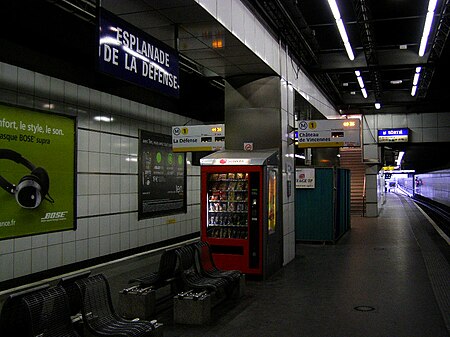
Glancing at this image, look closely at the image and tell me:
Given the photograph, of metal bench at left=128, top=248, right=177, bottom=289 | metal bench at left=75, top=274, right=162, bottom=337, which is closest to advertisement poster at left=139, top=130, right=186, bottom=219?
metal bench at left=128, top=248, right=177, bottom=289

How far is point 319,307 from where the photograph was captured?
646cm

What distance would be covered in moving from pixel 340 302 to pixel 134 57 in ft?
14.8

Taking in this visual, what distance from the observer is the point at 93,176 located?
9.48 m

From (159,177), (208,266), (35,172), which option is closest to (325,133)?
(159,177)

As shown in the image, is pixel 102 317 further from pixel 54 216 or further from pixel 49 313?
pixel 54 216

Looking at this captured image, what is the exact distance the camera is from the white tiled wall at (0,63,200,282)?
25.2 ft

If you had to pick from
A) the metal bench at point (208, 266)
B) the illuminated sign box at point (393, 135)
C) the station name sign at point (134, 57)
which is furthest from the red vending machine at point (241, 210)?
the illuminated sign box at point (393, 135)

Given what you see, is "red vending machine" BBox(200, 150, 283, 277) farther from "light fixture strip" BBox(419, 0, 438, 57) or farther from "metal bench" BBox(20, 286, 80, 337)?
"metal bench" BBox(20, 286, 80, 337)

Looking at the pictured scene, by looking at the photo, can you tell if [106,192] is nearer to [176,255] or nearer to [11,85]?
[11,85]

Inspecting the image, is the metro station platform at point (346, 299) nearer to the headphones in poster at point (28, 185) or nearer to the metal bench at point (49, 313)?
the metal bench at point (49, 313)

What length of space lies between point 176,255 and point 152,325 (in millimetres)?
1823

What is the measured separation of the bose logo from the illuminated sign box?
16.3 meters

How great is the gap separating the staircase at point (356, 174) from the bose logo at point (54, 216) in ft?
55.1

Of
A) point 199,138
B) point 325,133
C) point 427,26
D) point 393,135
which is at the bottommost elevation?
point 199,138
